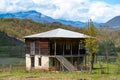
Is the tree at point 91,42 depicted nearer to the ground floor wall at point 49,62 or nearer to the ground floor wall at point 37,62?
the ground floor wall at point 49,62

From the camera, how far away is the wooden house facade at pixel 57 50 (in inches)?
2057

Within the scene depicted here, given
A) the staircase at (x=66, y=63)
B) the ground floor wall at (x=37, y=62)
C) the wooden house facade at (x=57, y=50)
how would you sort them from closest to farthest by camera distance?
the staircase at (x=66, y=63) → the wooden house facade at (x=57, y=50) → the ground floor wall at (x=37, y=62)

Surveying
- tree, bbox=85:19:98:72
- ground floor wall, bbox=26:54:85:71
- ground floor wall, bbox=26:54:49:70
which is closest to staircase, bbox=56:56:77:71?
ground floor wall, bbox=26:54:85:71

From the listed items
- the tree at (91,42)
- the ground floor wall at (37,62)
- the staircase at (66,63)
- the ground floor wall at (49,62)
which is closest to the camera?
the tree at (91,42)

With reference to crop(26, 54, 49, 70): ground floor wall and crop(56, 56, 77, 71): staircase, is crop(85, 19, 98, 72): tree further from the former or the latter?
crop(26, 54, 49, 70): ground floor wall

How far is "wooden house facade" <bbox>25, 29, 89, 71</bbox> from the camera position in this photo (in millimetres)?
52250

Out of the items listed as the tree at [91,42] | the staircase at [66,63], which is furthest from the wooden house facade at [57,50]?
the tree at [91,42]

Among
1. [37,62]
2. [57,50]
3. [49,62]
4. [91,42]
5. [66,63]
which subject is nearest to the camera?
[91,42]

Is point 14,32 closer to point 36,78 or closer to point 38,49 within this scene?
point 38,49

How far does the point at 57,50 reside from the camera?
5316cm

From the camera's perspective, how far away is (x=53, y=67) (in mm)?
52688

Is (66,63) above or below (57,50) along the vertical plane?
below

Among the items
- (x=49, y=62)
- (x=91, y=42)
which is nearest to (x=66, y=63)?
(x=49, y=62)

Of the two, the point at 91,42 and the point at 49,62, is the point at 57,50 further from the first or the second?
the point at 91,42
